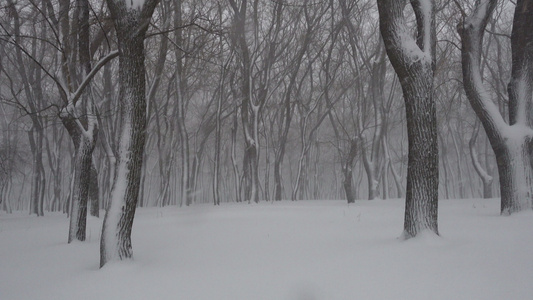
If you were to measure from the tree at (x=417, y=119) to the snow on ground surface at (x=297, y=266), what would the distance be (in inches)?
16.6

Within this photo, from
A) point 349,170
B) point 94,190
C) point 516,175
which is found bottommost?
point 94,190

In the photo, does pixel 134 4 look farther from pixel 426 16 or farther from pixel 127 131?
pixel 426 16

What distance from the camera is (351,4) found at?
17.2m

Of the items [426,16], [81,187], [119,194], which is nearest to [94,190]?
[81,187]

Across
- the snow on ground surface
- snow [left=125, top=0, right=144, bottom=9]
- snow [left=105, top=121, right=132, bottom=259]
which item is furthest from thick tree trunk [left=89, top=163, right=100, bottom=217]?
snow [left=125, top=0, right=144, bottom=9]

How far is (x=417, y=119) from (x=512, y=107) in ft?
12.9

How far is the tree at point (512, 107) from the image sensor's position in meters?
7.12

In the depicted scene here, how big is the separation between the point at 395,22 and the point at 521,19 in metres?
4.22

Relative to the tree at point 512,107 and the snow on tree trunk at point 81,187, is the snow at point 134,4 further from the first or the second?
the tree at point 512,107

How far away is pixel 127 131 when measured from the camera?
4895 mm

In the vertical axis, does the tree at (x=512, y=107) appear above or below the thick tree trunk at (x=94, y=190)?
above

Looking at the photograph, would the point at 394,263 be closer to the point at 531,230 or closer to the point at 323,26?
the point at 531,230

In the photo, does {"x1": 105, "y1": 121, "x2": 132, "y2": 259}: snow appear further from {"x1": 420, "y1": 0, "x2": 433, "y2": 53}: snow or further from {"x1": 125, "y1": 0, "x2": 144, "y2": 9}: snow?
{"x1": 420, "y1": 0, "x2": 433, "y2": 53}: snow

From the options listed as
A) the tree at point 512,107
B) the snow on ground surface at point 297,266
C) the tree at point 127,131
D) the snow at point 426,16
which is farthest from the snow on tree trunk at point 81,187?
the tree at point 512,107
